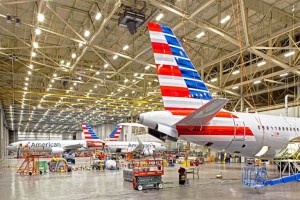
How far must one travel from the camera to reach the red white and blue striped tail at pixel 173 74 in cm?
1188

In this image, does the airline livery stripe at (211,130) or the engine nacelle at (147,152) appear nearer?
the airline livery stripe at (211,130)

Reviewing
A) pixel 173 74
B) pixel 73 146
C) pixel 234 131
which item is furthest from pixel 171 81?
pixel 73 146

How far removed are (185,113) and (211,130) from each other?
5.05ft

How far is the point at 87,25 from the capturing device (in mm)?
24141

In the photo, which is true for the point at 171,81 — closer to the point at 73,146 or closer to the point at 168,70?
the point at 168,70

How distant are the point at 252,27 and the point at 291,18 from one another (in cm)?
352

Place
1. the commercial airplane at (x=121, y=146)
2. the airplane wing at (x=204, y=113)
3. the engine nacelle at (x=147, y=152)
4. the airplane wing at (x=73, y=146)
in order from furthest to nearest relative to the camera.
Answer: the airplane wing at (x=73, y=146)
the commercial airplane at (x=121, y=146)
the engine nacelle at (x=147, y=152)
the airplane wing at (x=204, y=113)

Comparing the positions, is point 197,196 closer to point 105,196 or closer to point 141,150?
point 105,196

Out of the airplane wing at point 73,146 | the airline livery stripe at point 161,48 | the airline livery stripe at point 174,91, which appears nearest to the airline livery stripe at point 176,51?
the airline livery stripe at point 161,48

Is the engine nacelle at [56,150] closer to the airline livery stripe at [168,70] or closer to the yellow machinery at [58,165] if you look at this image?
the yellow machinery at [58,165]

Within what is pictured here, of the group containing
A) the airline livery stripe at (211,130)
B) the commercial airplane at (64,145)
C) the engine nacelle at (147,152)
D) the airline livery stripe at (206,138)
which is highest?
the airline livery stripe at (211,130)

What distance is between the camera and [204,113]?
1070 cm

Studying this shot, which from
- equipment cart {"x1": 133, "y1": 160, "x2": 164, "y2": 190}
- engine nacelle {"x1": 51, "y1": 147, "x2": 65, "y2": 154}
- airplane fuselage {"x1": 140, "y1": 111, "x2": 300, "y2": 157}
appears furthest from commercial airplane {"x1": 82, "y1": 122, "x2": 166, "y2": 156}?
equipment cart {"x1": 133, "y1": 160, "x2": 164, "y2": 190}

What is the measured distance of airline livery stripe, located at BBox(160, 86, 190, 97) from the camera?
11758mm
